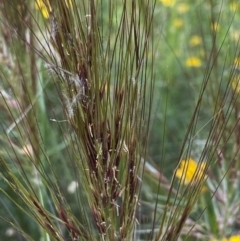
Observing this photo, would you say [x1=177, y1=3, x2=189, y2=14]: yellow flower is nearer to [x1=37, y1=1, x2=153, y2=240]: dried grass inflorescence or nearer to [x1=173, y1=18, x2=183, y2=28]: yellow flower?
[x1=173, y1=18, x2=183, y2=28]: yellow flower

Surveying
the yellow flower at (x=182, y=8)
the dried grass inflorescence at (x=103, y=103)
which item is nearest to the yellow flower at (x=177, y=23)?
the yellow flower at (x=182, y=8)

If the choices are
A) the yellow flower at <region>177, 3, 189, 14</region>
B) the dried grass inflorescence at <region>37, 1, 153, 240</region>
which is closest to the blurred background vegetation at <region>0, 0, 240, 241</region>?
the dried grass inflorescence at <region>37, 1, 153, 240</region>

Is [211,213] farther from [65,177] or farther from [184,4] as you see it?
[184,4]

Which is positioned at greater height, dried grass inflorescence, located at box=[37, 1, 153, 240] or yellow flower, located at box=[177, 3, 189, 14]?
dried grass inflorescence, located at box=[37, 1, 153, 240]

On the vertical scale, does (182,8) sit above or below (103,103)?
below

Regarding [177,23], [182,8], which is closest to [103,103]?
[177,23]

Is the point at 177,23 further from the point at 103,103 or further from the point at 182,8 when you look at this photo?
the point at 103,103
